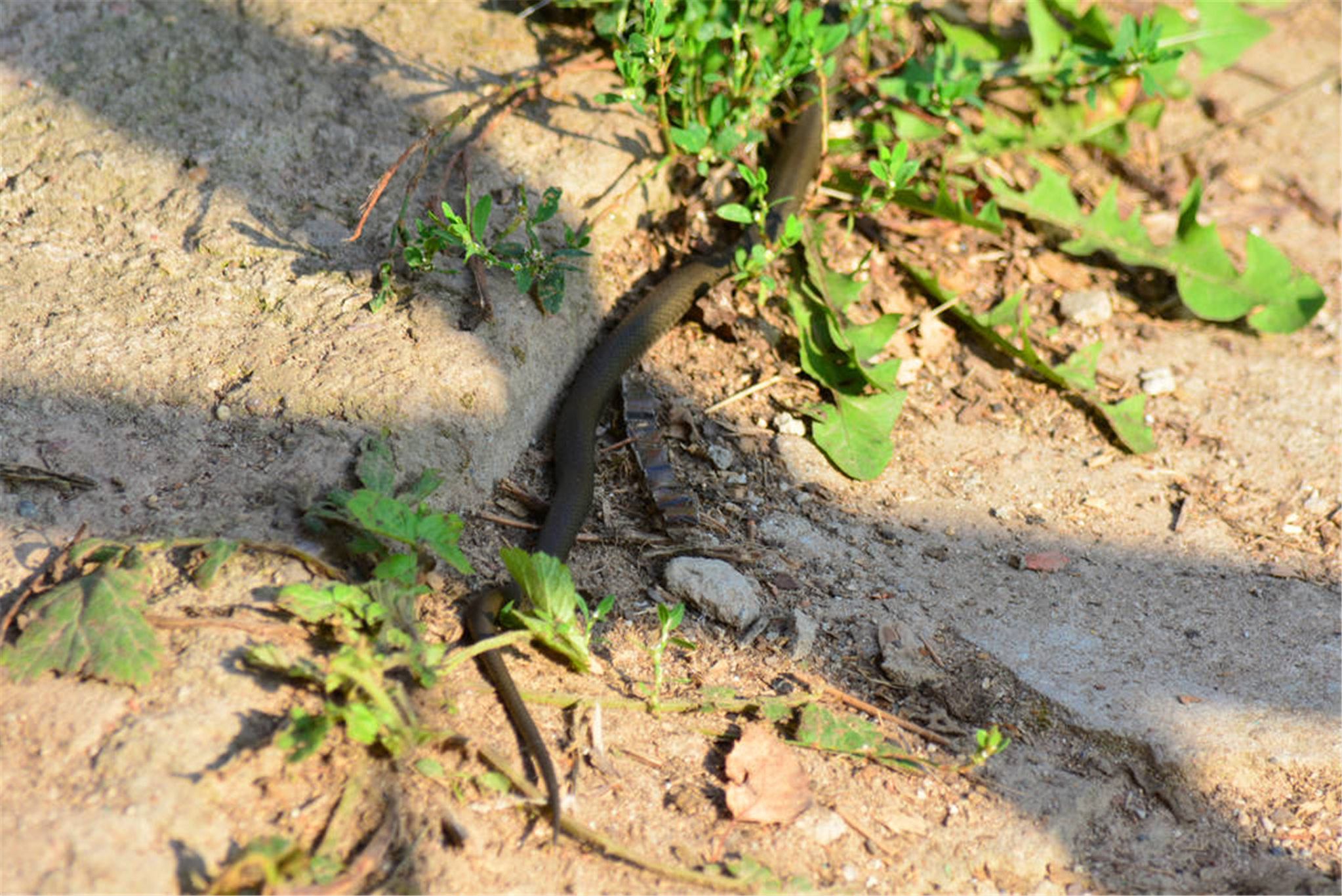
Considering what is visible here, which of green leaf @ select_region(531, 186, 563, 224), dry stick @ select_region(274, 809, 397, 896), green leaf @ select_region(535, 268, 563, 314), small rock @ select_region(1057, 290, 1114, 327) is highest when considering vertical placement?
green leaf @ select_region(531, 186, 563, 224)

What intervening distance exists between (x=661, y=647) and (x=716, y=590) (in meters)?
0.39

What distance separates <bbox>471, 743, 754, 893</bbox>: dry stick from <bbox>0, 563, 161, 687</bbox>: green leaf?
0.84 metres

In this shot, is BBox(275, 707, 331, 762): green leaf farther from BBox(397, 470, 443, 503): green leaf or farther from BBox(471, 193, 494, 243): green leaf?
BBox(471, 193, 494, 243): green leaf

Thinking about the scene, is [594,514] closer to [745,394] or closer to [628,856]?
[745,394]

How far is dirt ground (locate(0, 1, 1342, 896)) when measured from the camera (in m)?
2.33

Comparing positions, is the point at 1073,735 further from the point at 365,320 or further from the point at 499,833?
the point at 365,320

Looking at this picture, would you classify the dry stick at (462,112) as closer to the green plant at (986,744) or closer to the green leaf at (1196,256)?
the green leaf at (1196,256)

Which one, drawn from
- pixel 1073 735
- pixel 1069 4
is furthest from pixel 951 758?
pixel 1069 4

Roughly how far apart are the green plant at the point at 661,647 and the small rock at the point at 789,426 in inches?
38.1

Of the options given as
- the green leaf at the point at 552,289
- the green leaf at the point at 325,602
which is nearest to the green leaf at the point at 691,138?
the green leaf at the point at 552,289

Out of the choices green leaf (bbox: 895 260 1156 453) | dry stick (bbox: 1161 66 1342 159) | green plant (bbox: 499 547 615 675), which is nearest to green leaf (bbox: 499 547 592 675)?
green plant (bbox: 499 547 615 675)

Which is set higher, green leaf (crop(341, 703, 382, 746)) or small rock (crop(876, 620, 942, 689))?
green leaf (crop(341, 703, 382, 746))

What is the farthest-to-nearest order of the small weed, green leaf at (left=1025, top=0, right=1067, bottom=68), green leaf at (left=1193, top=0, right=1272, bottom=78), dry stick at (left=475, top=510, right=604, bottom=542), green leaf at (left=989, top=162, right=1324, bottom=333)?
green leaf at (left=1193, top=0, right=1272, bottom=78) < green leaf at (left=1025, top=0, right=1067, bottom=68) < green leaf at (left=989, top=162, right=1324, bottom=333) < the small weed < dry stick at (left=475, top=510, right=604, bottom=542)

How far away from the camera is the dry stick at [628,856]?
7.62 feet
